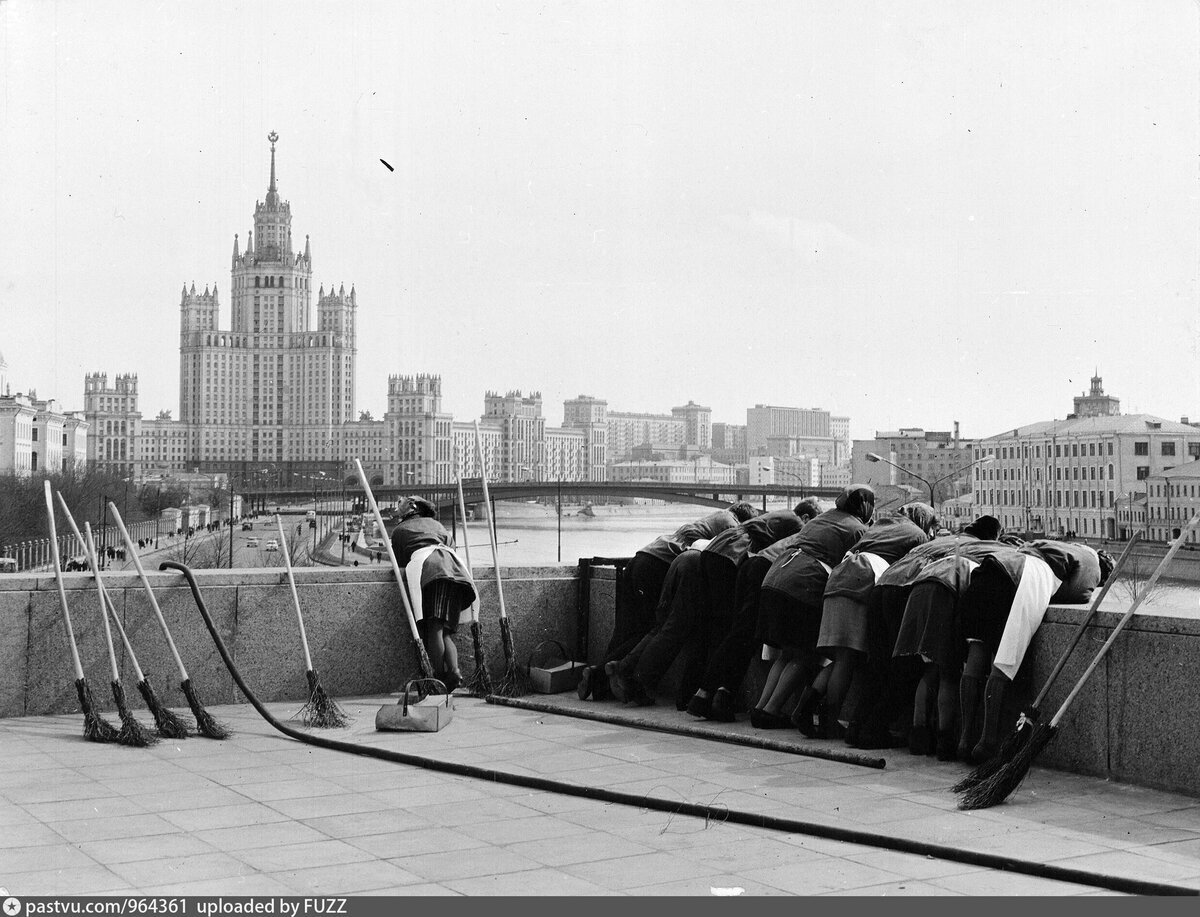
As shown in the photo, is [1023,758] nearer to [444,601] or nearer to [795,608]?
[795,608]

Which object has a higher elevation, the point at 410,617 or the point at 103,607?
the point at 103,607

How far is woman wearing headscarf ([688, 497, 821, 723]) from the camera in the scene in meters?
7.83

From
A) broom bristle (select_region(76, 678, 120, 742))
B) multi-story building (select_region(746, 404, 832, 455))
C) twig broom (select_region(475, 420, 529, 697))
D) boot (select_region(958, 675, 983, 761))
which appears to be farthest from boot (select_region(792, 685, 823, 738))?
multi-story building (select_region(746, 404, 832, 455))

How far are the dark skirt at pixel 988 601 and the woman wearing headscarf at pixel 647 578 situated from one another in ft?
7.70

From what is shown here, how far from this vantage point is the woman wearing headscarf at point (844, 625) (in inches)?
278

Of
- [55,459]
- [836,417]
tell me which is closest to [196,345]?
[55,459]

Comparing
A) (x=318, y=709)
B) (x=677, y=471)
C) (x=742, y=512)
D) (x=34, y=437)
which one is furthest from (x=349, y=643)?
(x=677, y=471)

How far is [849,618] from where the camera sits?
7070 mm

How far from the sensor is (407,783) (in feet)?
20.8

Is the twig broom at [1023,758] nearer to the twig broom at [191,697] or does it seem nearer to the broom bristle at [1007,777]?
the broom bristle at [1007,777]

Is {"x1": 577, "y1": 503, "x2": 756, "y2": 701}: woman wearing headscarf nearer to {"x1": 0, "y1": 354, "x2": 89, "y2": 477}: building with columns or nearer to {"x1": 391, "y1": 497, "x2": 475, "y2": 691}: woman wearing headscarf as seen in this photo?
{"x1": 391, "y1": 497, "x2": 475, "y2": 691}: woman wearing headscarf

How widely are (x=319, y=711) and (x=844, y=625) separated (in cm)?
305

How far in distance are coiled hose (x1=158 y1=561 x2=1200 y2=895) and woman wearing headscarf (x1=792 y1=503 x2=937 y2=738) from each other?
1609 millimetres
